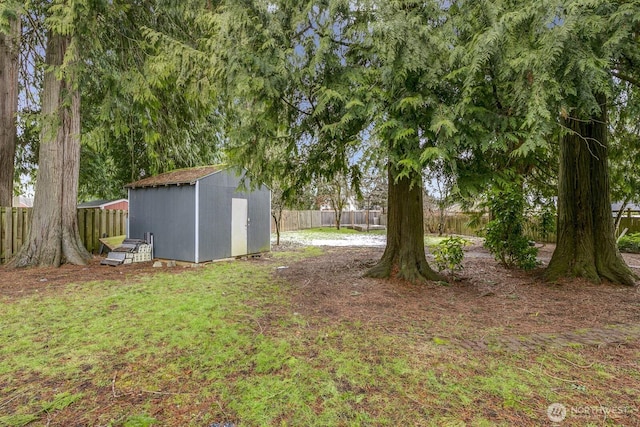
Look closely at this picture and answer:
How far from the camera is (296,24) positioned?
159 inches

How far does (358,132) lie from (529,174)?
5.95 metres

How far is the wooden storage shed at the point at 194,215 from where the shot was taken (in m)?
7.92

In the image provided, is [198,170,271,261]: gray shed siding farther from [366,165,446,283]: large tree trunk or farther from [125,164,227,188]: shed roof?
[366,165,446,283]: large tree trunk

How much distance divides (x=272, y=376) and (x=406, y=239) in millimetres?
3839

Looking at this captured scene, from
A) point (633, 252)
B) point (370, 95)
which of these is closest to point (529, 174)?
point (633, 252)

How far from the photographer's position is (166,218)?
8367mm

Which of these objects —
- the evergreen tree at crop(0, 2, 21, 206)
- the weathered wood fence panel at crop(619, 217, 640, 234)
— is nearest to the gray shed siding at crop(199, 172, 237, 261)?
the evergreen tree at crop(0, 2, 21, 206)

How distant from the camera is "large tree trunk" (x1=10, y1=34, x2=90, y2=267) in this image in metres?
6.95

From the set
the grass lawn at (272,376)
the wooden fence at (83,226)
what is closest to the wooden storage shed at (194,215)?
the wooden fence at (83,226)

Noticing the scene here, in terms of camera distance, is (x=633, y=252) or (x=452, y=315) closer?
(x=452, y=315)

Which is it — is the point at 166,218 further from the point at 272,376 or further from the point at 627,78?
the point at 627,78

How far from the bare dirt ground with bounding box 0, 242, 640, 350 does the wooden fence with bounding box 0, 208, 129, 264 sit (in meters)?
1.17

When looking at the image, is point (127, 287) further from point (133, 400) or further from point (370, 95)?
point (370, 95)
